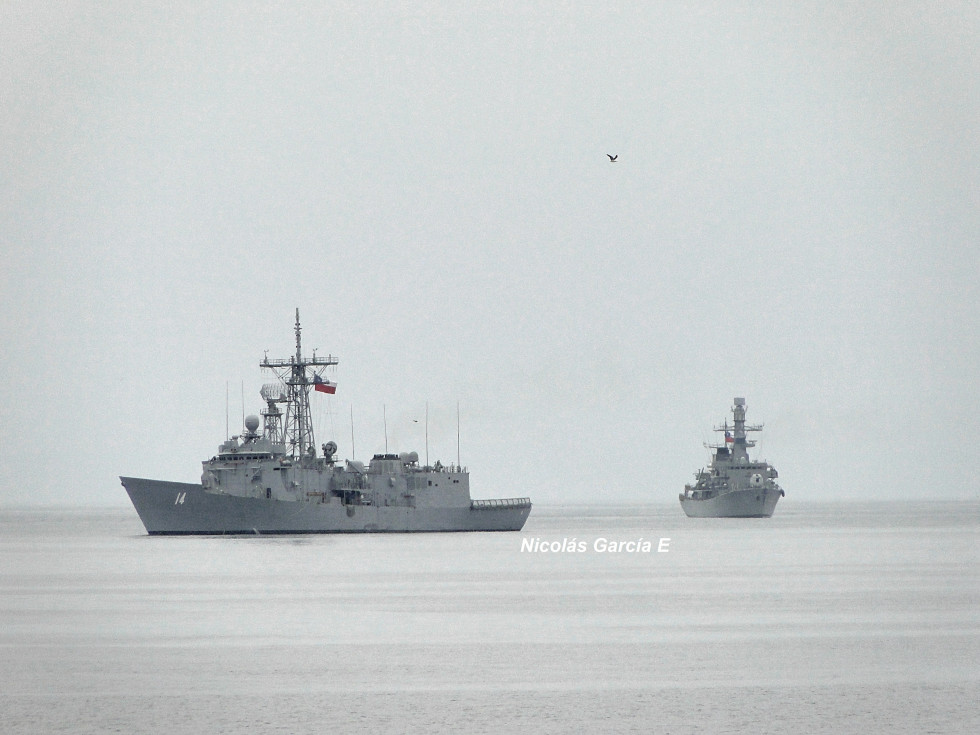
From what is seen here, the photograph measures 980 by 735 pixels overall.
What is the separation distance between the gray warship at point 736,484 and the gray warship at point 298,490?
150 ft

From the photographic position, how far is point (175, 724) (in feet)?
102

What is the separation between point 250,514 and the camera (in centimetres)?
9394

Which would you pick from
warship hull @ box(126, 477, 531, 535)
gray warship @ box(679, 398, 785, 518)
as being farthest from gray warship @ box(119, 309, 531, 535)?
gray warship @ box(679, 398, 785, 518)

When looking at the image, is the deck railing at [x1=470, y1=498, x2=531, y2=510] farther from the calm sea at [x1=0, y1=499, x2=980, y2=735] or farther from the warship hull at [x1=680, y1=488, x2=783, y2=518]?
the warship hull at [x1=680, y1=488, x2=783, y2=518]

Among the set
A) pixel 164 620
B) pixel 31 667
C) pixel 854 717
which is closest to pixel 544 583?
pixel 164 620

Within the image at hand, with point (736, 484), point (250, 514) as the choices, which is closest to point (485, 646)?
point (250, 514)

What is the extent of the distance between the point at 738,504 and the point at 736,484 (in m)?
3.57

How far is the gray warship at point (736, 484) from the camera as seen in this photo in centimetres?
14650

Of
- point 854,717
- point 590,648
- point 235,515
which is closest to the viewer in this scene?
point 854,717

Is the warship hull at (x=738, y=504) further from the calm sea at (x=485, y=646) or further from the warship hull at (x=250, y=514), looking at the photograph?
the calm sea at (x=485, y=646)

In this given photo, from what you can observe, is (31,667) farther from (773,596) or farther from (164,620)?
(773,596)

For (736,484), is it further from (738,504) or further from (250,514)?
(250,514)

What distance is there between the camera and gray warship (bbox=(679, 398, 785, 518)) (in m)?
146

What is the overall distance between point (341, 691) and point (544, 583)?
3339 cm
